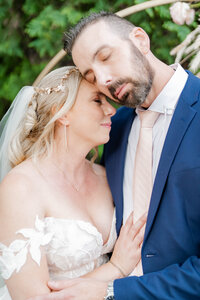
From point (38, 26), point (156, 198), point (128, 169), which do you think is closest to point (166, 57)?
point (38, 26)

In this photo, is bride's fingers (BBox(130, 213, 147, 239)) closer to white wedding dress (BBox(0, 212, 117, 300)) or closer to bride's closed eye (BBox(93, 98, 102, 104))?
white wedding dress (BBox(0, 212, 117, 300))

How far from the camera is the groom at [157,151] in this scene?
234 cm

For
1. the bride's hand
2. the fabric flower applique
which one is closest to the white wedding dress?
the fabric flower applique

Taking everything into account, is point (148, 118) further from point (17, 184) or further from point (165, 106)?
point (17, 184)

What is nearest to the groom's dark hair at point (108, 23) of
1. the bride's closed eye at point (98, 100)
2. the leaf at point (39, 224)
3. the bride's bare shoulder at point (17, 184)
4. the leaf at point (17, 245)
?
Answer: the bride's closed eye at point (98, 100)

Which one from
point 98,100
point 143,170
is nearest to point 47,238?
point 143,170

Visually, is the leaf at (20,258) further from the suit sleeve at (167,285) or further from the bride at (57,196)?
the suit sleeve at (167,285)

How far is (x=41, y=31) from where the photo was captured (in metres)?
3.82

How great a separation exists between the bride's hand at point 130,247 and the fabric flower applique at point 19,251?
21.9 inches

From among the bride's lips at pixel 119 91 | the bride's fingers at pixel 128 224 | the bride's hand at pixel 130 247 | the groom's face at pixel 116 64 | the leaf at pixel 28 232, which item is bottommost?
the bride's hand at pixel 130 247

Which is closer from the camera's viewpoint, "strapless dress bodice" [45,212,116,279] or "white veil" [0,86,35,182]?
"strapless dress bodice" [45,212,116,279]

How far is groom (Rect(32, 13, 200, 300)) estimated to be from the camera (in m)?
2.34

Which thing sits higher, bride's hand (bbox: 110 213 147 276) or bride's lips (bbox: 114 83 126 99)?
bride's lips (bbox: 114 83 126 99)

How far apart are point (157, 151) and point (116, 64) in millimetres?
574
